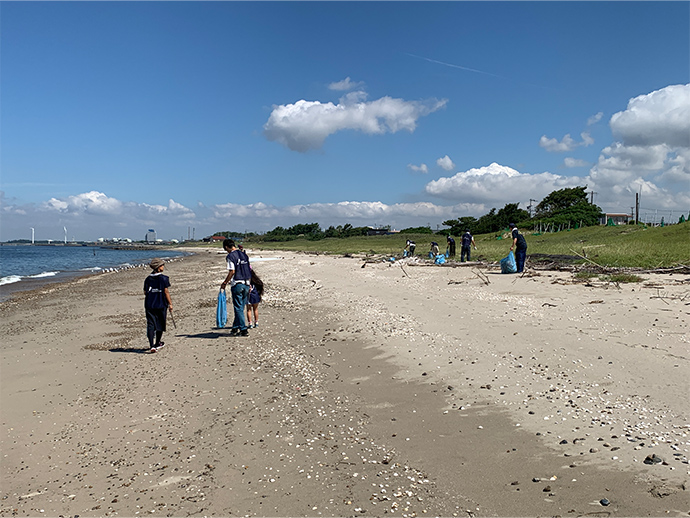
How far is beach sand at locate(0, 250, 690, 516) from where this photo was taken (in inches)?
150

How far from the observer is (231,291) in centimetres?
1038

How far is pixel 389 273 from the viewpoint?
74.0ft

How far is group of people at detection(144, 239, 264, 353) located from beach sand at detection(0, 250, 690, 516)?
55 cm

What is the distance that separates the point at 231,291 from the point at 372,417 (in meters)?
5.96

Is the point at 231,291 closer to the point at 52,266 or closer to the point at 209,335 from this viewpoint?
the point at 209,335

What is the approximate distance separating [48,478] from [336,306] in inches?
376

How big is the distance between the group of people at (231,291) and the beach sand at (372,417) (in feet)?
1.81

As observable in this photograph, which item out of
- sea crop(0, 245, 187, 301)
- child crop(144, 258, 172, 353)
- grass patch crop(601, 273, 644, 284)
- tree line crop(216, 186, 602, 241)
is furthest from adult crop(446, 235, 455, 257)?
tree line crop(216, 186, 602, 241)

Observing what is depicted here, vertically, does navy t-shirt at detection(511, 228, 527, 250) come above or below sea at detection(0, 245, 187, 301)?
above

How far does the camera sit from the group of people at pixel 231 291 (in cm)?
927

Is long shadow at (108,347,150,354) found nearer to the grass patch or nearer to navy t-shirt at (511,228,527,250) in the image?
the grass patch

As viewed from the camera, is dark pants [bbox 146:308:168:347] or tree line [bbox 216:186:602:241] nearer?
dark pants [bbox 146:308:168:347]

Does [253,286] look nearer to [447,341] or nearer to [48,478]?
[447,341]

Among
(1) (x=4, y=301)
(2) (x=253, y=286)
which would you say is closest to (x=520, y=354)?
(2) (x=253, y=286)
